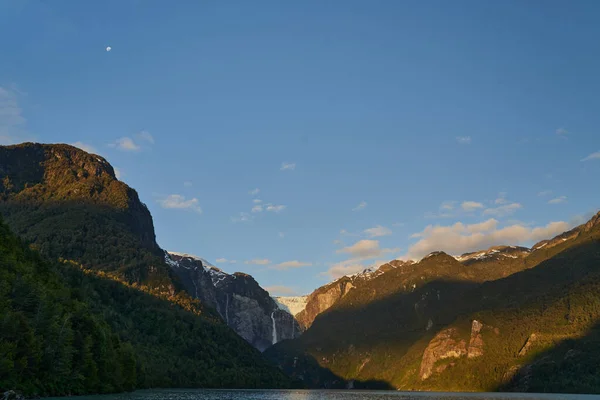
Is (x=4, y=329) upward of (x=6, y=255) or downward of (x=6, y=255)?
downward

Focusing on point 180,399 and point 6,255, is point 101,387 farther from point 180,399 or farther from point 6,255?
point 6,255

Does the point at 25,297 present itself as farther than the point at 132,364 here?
No

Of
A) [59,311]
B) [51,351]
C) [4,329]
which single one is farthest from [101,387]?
[4,329]

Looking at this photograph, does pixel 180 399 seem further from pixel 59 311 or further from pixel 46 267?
pixel 46 267

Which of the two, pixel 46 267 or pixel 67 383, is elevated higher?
pixel 46 267

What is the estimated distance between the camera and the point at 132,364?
650 ft

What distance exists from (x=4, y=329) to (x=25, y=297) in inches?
799

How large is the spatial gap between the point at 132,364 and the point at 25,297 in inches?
3012

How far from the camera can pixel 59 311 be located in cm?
14212

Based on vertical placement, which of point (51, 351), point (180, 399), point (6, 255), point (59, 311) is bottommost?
point (180, 399)

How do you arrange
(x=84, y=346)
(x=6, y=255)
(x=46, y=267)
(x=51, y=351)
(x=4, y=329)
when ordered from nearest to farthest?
(x=4, y=329) → (x=51, y=351) → (x=84, y=346) → (x=6, y=255) → (x=46, y=267)

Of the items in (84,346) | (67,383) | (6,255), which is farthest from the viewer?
(6,255)

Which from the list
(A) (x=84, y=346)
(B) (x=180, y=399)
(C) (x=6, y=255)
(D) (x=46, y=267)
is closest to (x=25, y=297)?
(A) (x=84, y=346)

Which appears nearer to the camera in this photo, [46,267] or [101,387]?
[101,387]
